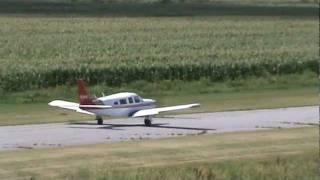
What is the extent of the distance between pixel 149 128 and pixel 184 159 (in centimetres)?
926

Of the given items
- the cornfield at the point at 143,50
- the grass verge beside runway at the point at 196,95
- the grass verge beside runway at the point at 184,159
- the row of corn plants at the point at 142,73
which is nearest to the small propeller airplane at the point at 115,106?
the grass verge beside runway at the point at 196,95

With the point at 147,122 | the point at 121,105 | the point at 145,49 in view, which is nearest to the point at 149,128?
the point at 147,122

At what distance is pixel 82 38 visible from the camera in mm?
68062

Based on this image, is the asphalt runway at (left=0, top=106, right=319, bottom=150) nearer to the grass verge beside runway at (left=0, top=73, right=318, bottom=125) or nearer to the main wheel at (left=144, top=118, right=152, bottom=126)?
the main wheel at (left=144, top=118, right=152, bottom=126)

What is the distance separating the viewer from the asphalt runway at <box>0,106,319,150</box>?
1215 inches

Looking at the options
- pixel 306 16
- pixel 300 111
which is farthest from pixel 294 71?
pixel 306 16

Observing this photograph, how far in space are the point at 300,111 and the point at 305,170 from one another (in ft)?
73.5

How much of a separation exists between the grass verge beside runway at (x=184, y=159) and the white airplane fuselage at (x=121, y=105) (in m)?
4.74

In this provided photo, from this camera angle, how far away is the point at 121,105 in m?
35.5

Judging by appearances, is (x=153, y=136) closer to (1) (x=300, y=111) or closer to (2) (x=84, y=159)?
(2) (x=84, y=159)

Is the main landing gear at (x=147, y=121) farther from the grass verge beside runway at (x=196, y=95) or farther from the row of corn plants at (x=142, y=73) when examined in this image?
the row of corn plants at (x=142, y=73)

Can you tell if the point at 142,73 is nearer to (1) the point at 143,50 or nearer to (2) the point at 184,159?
(1) the point at 143,50

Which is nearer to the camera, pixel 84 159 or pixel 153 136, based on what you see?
pixel 84 159

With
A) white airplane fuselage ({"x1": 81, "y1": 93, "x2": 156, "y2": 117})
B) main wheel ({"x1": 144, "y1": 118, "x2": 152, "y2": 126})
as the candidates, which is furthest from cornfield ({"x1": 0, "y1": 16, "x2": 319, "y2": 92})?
main wheel ({"x1": 144, "y1": 118, "x2": 152, "y2": 126})
